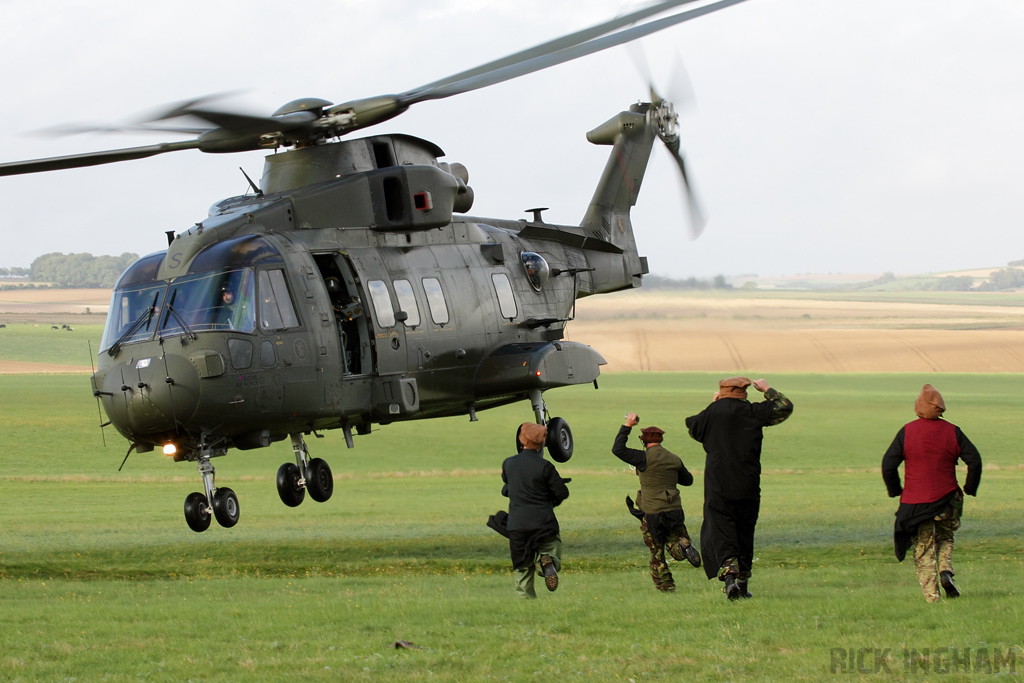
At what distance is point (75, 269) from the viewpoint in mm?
122688

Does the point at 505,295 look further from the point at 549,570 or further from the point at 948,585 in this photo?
the point at 948,585

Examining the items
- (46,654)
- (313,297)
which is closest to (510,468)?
(46,654)

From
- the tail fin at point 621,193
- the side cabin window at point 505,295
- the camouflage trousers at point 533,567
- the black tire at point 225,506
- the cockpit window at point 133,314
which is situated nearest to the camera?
the camouflage trousers at point 533,567

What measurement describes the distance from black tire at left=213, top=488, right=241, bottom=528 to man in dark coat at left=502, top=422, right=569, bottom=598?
484 cm

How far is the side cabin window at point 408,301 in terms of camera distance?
17312 millimetres

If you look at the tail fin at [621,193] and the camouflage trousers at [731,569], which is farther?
the tail fin at [621,193]

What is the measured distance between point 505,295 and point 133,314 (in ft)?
21.0

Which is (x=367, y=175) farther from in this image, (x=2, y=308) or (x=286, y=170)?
(x=2, y=308)

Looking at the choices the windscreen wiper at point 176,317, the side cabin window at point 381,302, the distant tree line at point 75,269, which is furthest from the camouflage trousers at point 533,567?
the distant tree line at point 75,269

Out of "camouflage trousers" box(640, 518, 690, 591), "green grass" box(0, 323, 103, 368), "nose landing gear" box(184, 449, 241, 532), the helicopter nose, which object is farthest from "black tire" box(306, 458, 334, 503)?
"green grass" box(0, 323, 103, 368)

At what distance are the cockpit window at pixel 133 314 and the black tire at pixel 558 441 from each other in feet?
23.4

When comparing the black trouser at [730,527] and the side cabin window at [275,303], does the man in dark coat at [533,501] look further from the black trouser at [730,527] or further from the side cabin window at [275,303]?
the side cabin window at [275,303]

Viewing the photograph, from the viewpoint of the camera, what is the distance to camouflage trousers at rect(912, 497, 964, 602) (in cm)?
1077

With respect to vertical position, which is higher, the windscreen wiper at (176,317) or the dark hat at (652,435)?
the windscreen wiper at (176,317)
